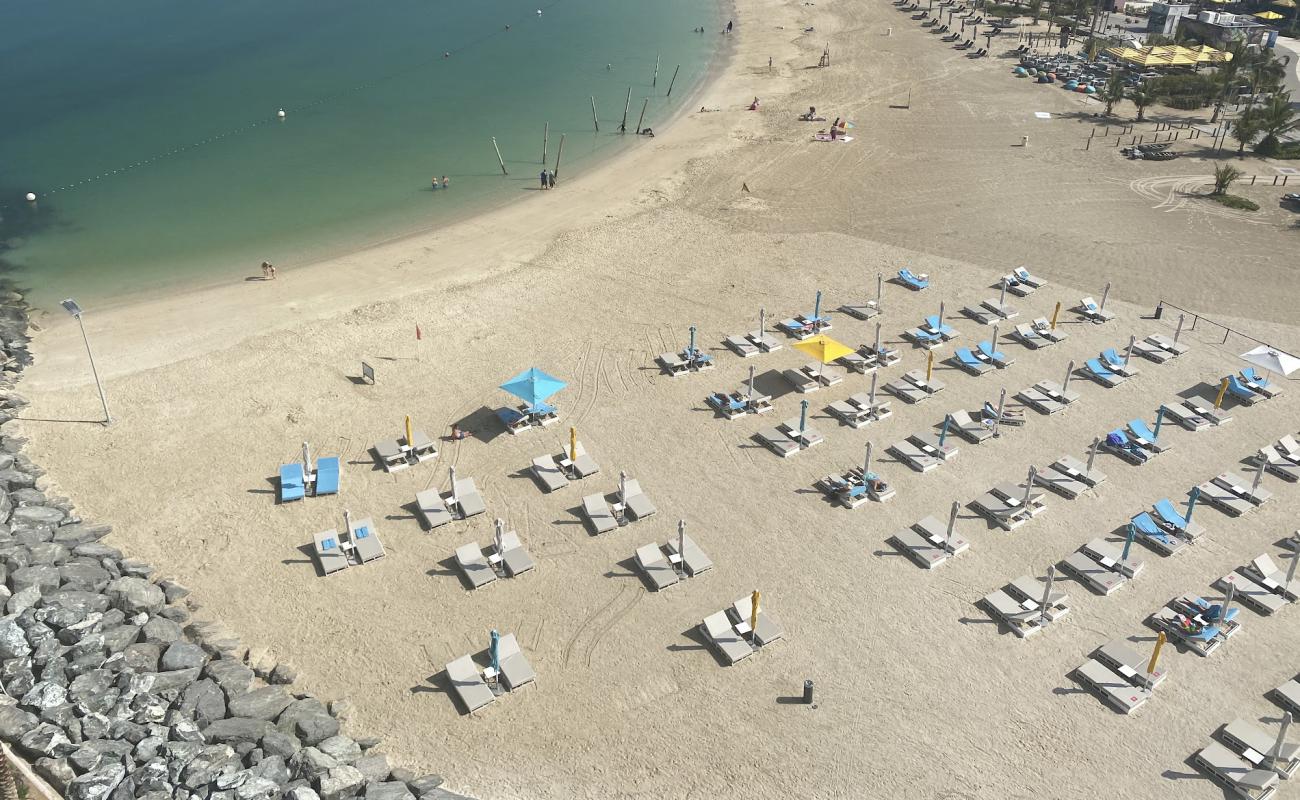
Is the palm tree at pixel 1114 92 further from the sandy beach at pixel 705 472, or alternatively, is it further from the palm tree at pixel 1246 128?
the sandy beach at pixel 705 472

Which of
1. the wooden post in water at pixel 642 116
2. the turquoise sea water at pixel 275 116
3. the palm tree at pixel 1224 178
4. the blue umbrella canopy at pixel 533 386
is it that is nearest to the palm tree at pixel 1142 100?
the palm tree at pixel 1224 178

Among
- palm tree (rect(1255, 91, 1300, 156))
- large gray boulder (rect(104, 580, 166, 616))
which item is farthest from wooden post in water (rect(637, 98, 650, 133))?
large gray boulder (rect(104, 580, 166, 616))

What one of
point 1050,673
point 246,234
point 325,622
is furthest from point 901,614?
point 246,234

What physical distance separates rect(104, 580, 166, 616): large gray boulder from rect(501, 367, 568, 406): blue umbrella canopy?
10.1 meters

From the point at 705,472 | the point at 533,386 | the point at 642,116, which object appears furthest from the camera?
the point at 642,116

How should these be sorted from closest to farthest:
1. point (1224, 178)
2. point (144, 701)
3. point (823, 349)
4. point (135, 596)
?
point (144, 701) → point (135, 596) → point (823, 349) → point (1224, 178)

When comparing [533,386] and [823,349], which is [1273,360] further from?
[533,386]

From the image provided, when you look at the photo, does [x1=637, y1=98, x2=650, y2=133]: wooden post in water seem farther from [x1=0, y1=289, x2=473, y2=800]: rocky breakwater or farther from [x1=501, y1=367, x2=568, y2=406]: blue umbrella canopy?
[x1=0, y1=289, x2=473, y2=800]: rocky breakwater

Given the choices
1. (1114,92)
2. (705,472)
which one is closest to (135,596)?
(705,472)

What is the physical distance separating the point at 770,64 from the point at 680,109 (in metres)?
12.0

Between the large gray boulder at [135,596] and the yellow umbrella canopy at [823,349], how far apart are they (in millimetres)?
17987

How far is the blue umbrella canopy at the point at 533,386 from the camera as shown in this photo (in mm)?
26078

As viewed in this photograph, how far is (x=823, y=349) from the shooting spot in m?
27.8

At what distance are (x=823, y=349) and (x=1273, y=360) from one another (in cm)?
1301
